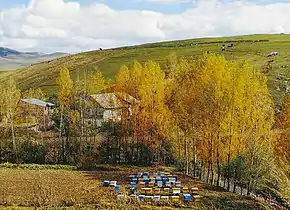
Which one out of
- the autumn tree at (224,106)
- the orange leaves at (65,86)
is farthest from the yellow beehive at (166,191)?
the orange leaves at (65,86)

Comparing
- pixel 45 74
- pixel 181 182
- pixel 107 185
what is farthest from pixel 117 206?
pixel 45 74

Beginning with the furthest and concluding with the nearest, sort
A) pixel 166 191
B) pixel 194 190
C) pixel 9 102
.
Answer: pixel 9 102 < pixel 166 191 < pixel 194 190

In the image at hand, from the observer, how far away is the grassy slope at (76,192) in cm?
2834

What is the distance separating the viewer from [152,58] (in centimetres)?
11738

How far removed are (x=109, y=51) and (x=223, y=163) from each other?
360 ft

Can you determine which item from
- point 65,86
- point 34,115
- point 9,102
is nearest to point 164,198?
point 65,86

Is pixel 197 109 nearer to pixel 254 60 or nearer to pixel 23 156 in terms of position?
pixel 23 156

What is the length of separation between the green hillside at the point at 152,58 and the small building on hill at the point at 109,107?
133 feet

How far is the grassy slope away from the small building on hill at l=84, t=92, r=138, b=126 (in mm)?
7639

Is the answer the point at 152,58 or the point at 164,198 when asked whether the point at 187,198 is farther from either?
the point at 152,58

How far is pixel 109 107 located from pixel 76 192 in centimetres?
1768

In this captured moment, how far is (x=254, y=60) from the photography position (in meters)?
98.6

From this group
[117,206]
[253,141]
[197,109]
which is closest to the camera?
[117,206]

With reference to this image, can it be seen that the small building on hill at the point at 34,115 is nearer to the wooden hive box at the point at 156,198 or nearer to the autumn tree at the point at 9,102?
the autumn tree at the point at 9,102
